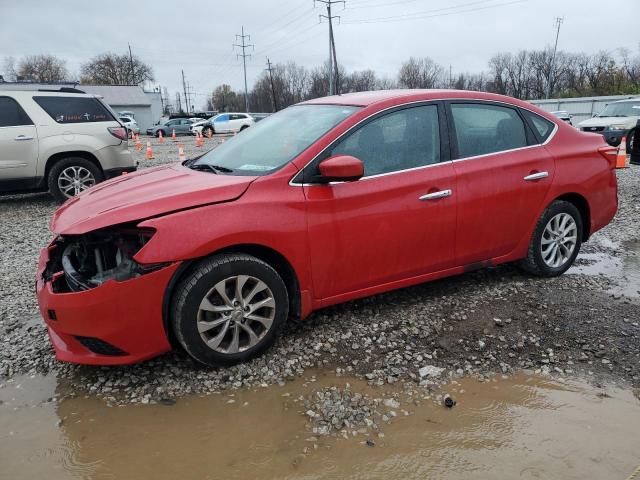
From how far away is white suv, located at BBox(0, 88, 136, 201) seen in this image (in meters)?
7.83

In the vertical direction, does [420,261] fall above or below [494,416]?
above

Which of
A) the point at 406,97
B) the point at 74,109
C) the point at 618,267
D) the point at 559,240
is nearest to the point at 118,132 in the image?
the point at 74,109

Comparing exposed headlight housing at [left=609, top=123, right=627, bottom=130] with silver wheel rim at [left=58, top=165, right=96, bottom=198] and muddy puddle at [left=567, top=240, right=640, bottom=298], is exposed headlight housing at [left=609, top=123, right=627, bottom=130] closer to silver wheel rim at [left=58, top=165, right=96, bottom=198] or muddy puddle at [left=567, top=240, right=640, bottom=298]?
muddy puddle at [left=567, top=240, right=640, bottom=298]

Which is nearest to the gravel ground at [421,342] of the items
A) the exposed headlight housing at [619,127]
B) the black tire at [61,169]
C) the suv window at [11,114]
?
the black tire at [61,169]

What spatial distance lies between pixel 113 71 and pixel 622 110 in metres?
76.1

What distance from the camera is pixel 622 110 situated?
15586 millimetres

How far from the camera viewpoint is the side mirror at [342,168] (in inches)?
125

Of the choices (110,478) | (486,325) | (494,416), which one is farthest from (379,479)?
(486,325)

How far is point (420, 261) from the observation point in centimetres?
375

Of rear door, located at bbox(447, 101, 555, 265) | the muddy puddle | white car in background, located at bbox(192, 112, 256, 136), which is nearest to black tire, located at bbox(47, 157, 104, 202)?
rear door, located at bbox(447, 101, 555, 265)

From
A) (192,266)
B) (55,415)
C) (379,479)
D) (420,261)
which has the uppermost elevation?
(192,266)

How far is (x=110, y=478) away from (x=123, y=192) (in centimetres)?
181

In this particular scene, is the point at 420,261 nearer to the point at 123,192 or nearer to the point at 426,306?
the point at 426,306

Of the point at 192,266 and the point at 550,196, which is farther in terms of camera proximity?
the point at 550,196
